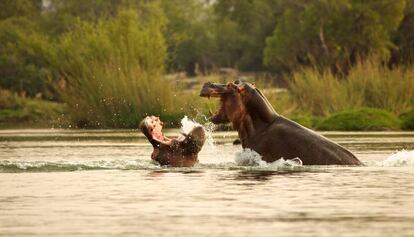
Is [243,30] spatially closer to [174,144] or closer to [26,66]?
[26,66]

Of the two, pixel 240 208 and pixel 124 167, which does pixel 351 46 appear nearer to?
pixel 124 167

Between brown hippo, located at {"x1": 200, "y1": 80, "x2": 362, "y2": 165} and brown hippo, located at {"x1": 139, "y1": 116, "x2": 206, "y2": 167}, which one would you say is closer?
brown hippo, located at {"x1": 139, "y1": 116, "x2": 206, "y2": 167}

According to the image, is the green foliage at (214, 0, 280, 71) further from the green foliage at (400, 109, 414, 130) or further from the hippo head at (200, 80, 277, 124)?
the hippo head at (200, 80, 277, 124)

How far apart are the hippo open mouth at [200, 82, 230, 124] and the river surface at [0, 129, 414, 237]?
0.55 metres

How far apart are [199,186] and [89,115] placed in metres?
21.9

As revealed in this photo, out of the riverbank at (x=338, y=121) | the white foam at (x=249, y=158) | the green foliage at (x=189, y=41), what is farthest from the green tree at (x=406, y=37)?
the white foam at (x=249, y=158)

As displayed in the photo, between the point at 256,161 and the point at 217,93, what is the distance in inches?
39.7

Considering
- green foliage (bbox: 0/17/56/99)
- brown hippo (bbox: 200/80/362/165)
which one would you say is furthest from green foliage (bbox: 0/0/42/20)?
brown hippo (bbox: 200/80/362/165)

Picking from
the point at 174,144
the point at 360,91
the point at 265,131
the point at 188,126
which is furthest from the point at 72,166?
the point at 360,91

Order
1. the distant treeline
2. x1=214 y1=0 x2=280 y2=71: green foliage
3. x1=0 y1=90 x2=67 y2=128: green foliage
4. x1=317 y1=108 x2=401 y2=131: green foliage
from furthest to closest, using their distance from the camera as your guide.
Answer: x1=214 y1=0 x2=280 y2=71: green foliage → the distant treeline → x1=0 y1=90 x2=67 y2=128: green foliage → x1=317 y1=108 x2=401 y2=131: green foliage

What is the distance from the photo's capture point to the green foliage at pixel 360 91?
3809cm

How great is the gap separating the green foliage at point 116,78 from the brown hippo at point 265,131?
18339mm

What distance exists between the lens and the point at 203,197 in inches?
569

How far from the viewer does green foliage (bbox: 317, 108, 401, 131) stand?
111 ft
